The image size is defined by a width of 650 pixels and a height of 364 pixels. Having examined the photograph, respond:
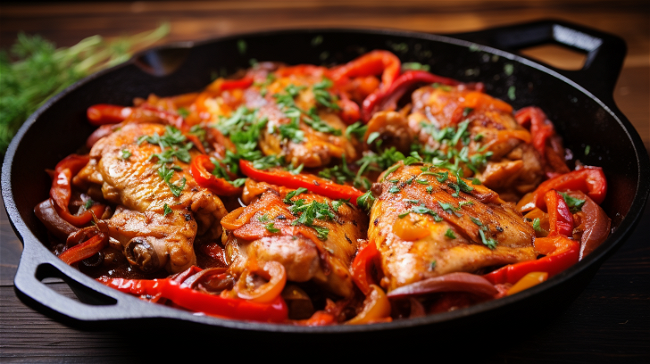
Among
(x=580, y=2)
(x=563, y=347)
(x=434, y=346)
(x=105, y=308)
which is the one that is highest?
(x=580, y=2)

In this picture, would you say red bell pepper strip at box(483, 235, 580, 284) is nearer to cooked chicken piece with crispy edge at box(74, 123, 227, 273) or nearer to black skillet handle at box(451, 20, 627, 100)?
black skillet handle at box(451, 20, 627, 100)

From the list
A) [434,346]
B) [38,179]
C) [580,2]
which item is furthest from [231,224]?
[580,2]

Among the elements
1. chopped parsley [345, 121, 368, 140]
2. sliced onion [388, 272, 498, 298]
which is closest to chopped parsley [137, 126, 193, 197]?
chopped parsley [345, 121, 368, 140]

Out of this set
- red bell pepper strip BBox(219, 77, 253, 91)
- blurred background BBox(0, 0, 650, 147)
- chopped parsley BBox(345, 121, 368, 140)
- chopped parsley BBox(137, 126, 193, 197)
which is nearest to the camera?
chopped parsley BBox(137, 126, 193, 197)

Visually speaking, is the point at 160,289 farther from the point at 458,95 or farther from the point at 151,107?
the point at 458,95

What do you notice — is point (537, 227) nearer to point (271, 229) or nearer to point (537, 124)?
point (537, 124)

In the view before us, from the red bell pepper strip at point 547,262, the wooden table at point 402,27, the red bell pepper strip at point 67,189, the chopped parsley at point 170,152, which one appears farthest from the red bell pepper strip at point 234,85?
the red bell pepper strip at point 547,262
